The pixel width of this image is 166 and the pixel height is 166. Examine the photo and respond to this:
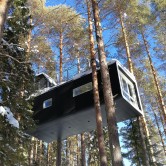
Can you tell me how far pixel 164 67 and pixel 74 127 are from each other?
8.93 meters

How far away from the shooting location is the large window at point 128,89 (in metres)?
12.8

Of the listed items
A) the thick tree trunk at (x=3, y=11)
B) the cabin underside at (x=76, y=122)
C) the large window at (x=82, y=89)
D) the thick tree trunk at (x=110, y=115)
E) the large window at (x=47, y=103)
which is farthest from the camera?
the large window at (x=47, y=103)

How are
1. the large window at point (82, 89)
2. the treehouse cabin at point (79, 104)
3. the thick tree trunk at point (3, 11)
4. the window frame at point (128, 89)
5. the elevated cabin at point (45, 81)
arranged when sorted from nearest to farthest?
1. the thick tree trunk at point (3, 11)
2. the window frame at point (128, 89)
3. the treehouse cabin at point (79, 104)
4. the large window at point (82, 89)
5. the elevated cabin at point (45, 81)

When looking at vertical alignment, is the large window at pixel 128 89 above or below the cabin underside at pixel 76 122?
above

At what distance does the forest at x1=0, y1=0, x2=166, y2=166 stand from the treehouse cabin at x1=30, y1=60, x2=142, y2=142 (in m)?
0.98

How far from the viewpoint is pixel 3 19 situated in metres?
5.07

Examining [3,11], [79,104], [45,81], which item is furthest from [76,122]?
[3,11]

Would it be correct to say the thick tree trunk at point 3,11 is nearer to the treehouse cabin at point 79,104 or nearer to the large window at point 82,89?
the treehouse cabin at point 79,104

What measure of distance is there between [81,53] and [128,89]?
14.9ft

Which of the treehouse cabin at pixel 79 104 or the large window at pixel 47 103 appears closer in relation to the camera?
the treehouse cabin at pixel 79 104

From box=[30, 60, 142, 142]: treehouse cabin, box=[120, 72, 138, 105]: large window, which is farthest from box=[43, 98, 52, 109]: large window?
box=[120, 72, 138, 105]: large window

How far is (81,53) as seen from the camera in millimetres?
16438

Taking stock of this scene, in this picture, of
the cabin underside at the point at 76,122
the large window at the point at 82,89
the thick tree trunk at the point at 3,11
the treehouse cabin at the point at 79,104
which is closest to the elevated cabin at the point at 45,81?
the treehouse cabin at the point at 79,104

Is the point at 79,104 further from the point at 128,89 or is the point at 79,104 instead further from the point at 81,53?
the point at 81,53
